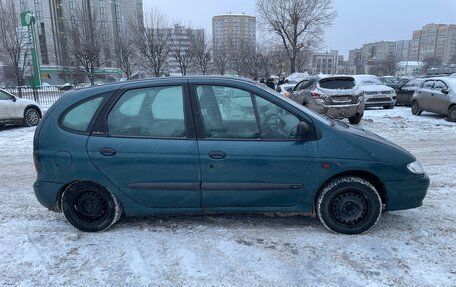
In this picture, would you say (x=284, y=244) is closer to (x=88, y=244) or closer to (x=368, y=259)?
(x=368, y=259)

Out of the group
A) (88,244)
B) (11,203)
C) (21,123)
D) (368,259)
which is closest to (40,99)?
(21,123)

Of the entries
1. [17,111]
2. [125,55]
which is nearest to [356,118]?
[17,111]

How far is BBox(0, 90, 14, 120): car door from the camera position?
10.9m

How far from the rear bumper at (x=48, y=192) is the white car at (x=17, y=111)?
354 inches

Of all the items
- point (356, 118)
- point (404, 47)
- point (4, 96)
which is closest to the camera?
point (356, 118)

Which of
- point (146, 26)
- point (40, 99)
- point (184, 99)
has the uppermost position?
point (146, 26)

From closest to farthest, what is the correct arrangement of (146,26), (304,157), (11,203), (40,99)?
(304,157), (11,203), (40,99), (146,26)

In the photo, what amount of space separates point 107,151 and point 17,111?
9791 millimetres

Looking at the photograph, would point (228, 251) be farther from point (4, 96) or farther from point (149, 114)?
point (4, 96)

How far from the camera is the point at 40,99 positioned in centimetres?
2220

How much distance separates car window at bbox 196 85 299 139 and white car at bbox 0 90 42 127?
10077 millimetres

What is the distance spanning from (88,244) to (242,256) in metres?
1.57

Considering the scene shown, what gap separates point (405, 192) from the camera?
3498mm

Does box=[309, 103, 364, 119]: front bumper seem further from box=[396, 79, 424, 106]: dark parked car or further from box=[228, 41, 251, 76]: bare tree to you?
box=[228, 41, 251, 76]: bare tree
